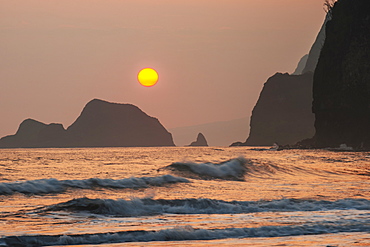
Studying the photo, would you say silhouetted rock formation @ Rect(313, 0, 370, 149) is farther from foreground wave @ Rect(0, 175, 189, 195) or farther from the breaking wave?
foreground wave @ Rect(0, 175, 189, 195)

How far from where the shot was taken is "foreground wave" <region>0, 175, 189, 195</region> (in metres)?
25.5

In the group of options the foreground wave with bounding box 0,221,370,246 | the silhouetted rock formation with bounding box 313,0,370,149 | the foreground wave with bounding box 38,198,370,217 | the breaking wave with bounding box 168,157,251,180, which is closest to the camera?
the foreground wave with bounding box 0,221,370,246

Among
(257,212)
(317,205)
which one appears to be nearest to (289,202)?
(317,205)

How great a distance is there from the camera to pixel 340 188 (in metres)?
27.2

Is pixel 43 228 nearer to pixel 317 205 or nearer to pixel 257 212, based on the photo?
pixel 257 212

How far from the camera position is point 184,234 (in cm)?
1442

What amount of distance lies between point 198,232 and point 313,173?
86.0ft

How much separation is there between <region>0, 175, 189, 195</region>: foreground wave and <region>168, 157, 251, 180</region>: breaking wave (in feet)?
16.1

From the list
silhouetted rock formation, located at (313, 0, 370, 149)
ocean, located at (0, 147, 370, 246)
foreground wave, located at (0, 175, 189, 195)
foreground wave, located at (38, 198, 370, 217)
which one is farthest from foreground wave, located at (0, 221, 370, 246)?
silhouetted rock formation, located at (313, 0, 370, 149)

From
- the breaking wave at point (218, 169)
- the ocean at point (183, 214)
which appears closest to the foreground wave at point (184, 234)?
the ocean at point (183, 214)

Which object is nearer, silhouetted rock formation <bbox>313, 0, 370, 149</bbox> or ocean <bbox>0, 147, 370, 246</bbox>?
ocean <bbox>0, 147, 370, 246</bbox>

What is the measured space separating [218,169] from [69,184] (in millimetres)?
13498

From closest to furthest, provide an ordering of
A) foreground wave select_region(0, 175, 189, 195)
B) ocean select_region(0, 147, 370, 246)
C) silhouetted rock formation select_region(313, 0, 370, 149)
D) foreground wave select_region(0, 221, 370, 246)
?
foreground wave select_region(0, 221, 370, 246) < ocean select_region(0, 147, 370, 246) < foreground wave select_region(0, 175, 189, 195) < silhouetted rock formation select_region(313, 0, 370, 149)

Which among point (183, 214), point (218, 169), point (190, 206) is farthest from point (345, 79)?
point (183, 214)
